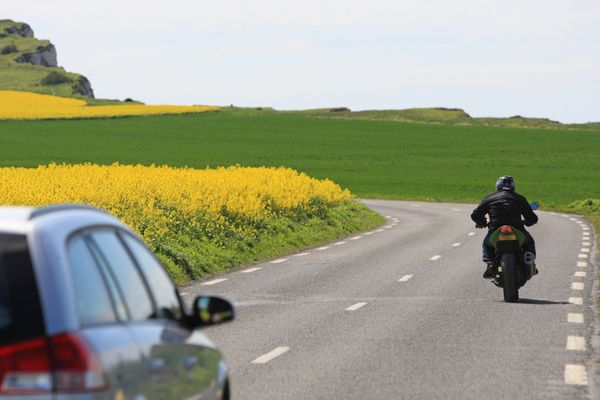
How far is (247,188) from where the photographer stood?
95.8ft

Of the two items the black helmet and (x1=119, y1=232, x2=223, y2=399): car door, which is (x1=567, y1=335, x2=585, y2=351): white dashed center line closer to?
the black helmet

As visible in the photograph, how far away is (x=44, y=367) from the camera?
382 cm

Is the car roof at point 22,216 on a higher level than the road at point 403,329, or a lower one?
higher

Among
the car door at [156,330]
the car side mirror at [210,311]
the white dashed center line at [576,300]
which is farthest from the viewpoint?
the white dashed center line at [576,300]

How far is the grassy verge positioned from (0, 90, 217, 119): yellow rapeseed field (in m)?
75.8

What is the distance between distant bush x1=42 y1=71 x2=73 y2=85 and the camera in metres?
192

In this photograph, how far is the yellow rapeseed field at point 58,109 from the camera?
109 metres

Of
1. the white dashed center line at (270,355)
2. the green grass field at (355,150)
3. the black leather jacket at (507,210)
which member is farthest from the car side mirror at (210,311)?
the green grass field at (355,150)

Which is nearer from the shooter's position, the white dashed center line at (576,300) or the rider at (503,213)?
the white dashed center line at (576,300)

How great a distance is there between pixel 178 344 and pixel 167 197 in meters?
18.4

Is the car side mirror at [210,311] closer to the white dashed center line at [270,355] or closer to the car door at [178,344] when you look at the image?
the car door at [178,344]

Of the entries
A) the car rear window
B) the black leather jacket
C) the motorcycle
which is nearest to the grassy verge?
the black leather jacket

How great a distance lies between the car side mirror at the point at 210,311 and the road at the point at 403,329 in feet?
10.2

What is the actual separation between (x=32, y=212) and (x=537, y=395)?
5.31 metres
